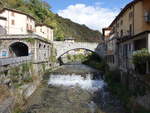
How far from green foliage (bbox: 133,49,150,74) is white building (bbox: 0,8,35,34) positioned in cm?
2900

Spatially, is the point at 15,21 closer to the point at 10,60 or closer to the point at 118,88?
the point at 10,60

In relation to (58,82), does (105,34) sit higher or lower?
higher

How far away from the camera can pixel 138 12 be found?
782 inches

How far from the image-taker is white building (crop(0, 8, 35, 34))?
3516 centimetres

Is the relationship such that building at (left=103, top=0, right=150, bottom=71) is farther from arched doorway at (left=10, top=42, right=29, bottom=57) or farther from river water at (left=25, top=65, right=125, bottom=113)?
arched doorway at (left=10, top=42, right=29, bottom=57)

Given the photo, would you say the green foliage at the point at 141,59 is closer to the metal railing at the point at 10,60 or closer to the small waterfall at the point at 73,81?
the small waterfall at the point at 73,81

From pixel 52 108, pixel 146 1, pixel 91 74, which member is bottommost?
pixel 52 108

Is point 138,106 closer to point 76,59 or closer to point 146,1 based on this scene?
point 146,1

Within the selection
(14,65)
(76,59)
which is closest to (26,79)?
(14,65)

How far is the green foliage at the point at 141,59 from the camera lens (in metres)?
12.8

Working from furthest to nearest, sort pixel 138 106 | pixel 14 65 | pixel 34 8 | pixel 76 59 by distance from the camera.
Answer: pixel 76 59, pixel 34 8, pixel 14 65, pixel 138 106

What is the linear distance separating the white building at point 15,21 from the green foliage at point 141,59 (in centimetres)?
2900

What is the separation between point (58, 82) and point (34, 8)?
40.2 meters

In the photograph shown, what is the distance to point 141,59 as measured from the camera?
42.8 feet
